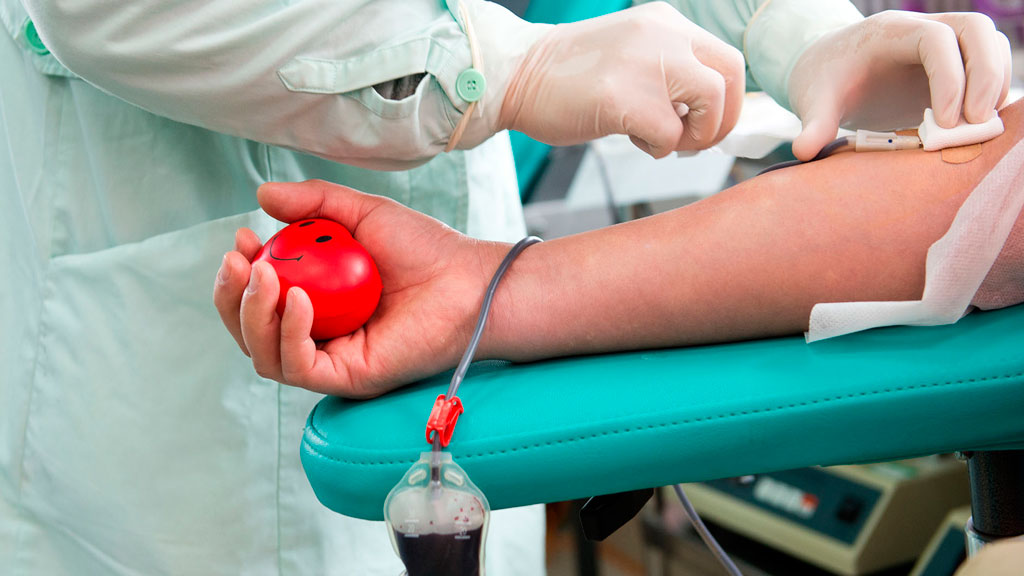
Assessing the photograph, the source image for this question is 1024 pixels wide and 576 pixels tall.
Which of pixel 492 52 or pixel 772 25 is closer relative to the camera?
pixel 492 52

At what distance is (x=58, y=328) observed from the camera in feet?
2.49

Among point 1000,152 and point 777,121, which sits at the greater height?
point 1000,152

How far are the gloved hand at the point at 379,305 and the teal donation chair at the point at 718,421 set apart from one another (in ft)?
0.17

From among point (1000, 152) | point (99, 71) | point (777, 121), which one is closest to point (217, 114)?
point (99, 71)

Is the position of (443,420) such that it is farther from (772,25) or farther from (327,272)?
(772,25)

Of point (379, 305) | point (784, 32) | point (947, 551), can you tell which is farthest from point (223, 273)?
point (947, 551)

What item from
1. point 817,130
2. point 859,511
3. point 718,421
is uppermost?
point 817,130

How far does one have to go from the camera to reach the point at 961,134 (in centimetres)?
62

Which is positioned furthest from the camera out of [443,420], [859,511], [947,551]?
[859,511]

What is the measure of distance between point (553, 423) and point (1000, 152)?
0.38 metres

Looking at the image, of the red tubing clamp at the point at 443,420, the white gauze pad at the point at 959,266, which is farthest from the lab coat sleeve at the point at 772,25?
the red tubing clamp at the point at 443,420

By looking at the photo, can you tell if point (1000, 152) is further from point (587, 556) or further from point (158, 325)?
point (587, 556)

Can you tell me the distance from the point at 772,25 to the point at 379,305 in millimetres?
515

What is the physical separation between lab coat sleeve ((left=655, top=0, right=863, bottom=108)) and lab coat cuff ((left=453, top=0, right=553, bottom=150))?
0.94 ft
